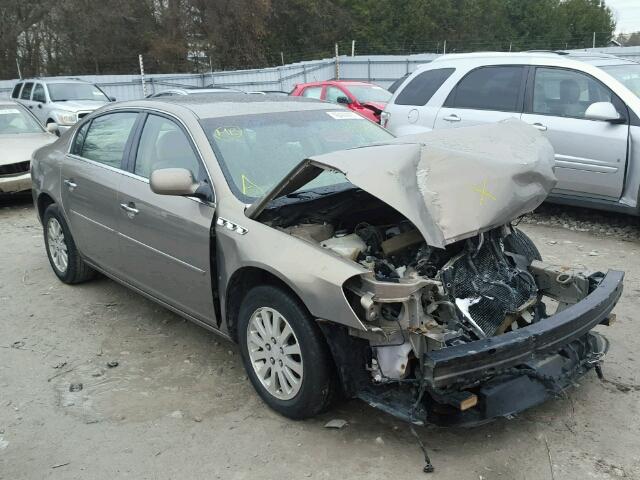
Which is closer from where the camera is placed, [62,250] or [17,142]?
[62,250]

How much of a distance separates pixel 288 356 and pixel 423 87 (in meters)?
5.43

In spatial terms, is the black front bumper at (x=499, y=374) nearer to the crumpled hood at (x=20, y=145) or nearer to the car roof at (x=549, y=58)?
the car roof at (x=549, y=58)

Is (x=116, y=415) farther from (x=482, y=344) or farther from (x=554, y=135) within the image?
(x=554, y=135)

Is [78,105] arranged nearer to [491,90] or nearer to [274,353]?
[491,90]

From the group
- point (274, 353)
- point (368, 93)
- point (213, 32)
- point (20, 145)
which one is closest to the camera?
point (274, 353)

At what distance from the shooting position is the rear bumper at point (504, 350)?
8.95 feet

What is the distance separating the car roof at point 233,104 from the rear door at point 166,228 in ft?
0.55

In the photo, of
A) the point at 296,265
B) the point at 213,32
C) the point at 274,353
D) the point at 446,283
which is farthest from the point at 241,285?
the point at 213,32

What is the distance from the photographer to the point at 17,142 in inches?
367

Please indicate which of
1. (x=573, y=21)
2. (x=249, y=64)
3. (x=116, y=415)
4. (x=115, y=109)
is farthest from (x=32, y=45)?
(x=573, y=21)

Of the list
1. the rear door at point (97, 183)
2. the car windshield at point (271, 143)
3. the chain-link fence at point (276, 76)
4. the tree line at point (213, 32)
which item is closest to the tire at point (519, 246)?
the car windshield at point (271, 143)

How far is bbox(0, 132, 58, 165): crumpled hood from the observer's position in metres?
8.87

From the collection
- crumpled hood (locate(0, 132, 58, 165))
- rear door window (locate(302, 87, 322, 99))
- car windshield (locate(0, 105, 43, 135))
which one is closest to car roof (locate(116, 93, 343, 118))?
crumpled hood (locate(0, 132, 58, 165))

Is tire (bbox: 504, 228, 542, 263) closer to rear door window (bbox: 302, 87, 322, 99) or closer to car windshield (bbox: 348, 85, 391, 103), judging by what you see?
car windshield (bbox: 348, 85, 391, 103)
